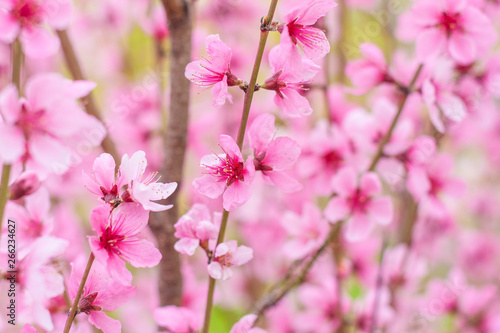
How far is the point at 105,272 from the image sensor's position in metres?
0.45

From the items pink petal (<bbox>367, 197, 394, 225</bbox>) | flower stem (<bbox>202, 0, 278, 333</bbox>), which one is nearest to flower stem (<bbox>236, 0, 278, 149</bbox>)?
flower stem (<bbox>202, 0, 278, 333</bbox>)

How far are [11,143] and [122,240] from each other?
0.43ft

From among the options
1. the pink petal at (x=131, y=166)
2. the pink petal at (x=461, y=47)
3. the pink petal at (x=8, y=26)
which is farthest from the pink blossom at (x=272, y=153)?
the pink petal at (x=461, y=47)

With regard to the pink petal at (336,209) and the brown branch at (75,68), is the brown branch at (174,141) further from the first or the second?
the pink petal at (336,209)

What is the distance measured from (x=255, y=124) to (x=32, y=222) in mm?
256

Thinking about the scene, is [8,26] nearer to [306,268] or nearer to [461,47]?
A: [306,268]

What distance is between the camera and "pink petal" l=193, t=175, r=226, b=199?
441mm

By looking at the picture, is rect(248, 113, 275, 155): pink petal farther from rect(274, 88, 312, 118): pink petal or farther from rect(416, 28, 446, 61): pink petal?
rect(416, 28, 446, 61): pink petal

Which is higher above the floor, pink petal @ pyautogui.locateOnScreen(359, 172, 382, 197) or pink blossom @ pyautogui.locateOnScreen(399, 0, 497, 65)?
pink blossom @ pyautogui.locateOnScreen(399, 0, 497, 65)

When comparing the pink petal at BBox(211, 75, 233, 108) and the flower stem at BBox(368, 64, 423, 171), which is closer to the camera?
the pink petal at BBox(211, 75, 233, 108)

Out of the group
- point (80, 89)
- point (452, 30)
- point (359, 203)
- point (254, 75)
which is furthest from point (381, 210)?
point (80, 89)

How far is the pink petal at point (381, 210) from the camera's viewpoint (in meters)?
0.68

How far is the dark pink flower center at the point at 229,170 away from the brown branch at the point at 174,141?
7.2 inches

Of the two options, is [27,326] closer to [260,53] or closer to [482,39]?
[260,53]
